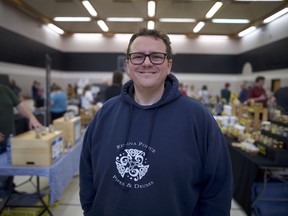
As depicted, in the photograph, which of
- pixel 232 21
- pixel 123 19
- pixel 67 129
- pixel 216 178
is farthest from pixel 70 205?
pixel 232 21

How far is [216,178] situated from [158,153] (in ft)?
0.93

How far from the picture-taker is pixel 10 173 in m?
1.67

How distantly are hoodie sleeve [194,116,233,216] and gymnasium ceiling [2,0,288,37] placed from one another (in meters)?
0.51

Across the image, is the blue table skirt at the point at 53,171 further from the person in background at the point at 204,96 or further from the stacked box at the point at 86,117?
the person in background at the point at 204,96

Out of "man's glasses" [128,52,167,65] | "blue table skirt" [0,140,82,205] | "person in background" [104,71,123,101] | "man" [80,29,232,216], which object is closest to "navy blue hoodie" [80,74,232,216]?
"man" [80,29,232,216]

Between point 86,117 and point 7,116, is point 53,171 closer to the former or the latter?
point 7,116

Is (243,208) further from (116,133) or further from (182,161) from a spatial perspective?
(116,133)

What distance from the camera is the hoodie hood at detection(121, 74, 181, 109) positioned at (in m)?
0.95

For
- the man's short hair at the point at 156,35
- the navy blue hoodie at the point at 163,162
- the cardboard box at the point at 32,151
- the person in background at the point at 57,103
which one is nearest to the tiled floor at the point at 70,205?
the cardboard box at the point at 32,151

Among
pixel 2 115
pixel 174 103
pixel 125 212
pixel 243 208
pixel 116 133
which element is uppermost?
pixel 174 103

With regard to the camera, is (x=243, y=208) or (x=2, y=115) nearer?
(x=2, y=115)

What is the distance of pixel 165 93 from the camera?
99cm

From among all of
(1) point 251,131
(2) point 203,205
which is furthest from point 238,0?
(1) point 251,131

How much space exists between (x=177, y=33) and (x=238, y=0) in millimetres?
398
